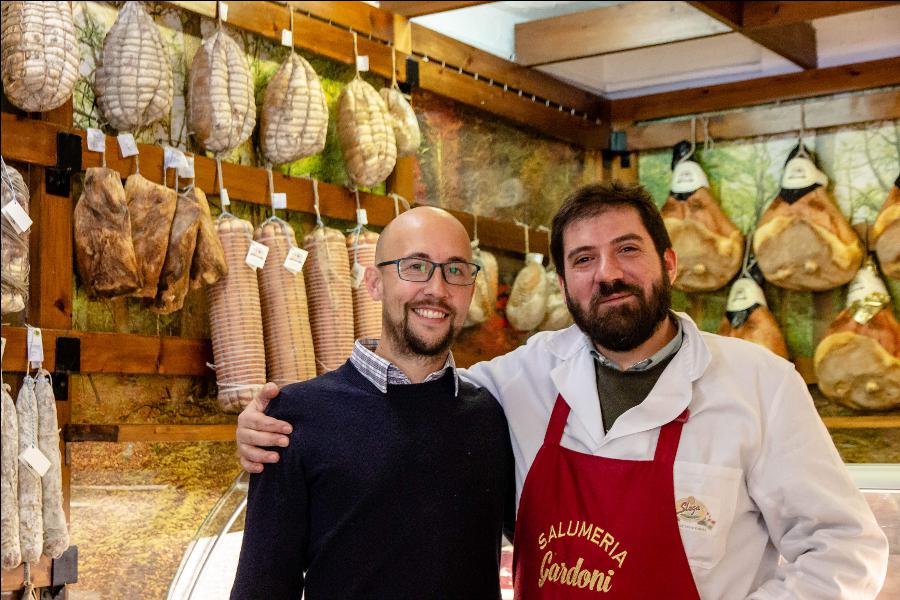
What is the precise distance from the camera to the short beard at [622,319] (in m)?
2.66

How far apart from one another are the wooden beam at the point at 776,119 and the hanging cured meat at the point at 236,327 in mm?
3241

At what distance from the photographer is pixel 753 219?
6.36m

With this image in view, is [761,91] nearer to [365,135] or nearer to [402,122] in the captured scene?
[402,122]

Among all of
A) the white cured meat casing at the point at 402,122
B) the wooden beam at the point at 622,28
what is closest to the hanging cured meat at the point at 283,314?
the white cured meat casing at the point at 402,122

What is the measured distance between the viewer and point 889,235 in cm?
553

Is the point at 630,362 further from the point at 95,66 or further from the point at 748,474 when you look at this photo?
the point at 95,66

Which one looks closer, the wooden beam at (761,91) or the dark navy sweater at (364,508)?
the dark navy sweater at (364,508)

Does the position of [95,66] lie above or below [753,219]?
above

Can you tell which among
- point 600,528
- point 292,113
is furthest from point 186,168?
point 600,528

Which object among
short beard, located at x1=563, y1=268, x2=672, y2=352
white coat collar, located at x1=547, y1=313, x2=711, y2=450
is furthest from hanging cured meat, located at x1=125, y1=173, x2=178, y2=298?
short beard, located at x1=563, y1=268, x2=672, y2=352

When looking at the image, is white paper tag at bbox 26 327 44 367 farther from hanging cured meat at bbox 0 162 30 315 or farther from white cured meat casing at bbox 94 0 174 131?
white cured meat casing at bbox 94 0 174 131

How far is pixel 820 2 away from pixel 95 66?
328 centimetres

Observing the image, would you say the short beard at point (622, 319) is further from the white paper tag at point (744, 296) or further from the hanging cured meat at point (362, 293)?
the white paper tag at point (744, 296)

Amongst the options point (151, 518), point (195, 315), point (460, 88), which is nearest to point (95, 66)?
point (195, 315)
